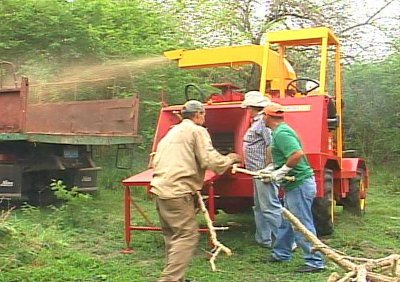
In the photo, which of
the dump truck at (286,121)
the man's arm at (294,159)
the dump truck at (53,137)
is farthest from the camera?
the dump truck at (53,137)

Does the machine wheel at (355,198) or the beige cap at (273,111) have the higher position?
the beige cap at (273,111)

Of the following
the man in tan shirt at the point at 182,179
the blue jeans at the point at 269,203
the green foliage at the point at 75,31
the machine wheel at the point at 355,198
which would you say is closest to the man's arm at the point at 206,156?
the man in tan shirt at the point at 182,179

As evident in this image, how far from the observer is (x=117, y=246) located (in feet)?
27.2

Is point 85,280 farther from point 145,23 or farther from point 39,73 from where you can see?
point 145,23

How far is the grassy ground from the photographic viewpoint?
22.3 feet

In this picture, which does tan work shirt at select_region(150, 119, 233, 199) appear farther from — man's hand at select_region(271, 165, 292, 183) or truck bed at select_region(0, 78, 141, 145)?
truck bed at select_region(0, 78, 141, 145)

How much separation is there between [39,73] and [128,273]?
7.78 metres

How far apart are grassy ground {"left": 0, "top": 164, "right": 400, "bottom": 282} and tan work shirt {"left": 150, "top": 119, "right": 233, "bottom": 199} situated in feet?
3.67

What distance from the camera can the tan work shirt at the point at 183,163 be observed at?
5934mm

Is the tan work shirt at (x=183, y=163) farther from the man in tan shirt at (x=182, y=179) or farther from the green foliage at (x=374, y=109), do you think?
the green foliage at (x=374, y=109)

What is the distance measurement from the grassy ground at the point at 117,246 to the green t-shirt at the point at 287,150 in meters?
0.91

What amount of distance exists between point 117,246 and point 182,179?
103 inches

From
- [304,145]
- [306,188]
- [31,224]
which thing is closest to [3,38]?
[31,224]

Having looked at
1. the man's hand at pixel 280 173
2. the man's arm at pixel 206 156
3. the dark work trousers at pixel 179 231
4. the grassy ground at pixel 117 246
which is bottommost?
the grassy ground at pixel 117 246
